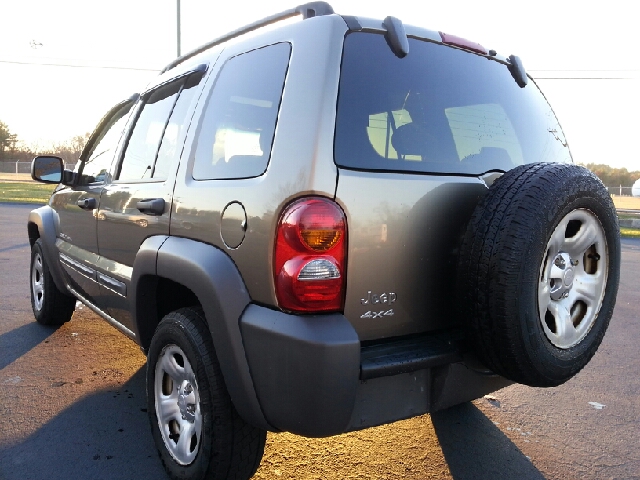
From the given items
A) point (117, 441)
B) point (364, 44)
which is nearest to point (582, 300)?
point (364, 44)

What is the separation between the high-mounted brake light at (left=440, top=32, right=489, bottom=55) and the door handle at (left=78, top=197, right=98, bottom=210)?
7.38 feet

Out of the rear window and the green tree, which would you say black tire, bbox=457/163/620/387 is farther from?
the green tree

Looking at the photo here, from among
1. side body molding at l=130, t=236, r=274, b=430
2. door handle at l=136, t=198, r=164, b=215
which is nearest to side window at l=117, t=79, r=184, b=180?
door handle at l=136, t=198, r=164, b=215

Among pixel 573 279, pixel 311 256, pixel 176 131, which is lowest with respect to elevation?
pixel 573 279

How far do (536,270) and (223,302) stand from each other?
1151 millimetres

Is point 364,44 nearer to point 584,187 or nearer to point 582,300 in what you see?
point 584,187

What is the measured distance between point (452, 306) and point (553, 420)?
154 centimetres

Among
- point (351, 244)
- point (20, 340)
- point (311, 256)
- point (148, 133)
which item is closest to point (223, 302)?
point (311, 256)

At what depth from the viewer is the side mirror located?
380 cm

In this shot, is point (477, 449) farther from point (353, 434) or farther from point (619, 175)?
point (619, 175)

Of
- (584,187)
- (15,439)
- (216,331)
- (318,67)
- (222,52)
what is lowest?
(15,439)

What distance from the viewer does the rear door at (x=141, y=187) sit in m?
2.51

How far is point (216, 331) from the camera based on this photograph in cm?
198

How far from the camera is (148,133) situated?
296 centimetres
